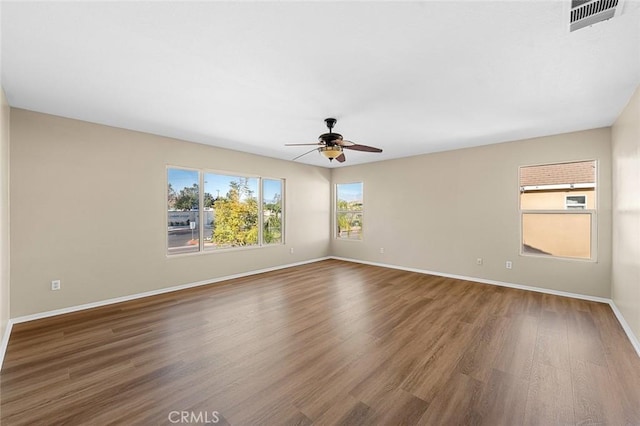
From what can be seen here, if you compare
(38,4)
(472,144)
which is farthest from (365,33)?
(472,144)

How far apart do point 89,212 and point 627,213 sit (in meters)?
6.76

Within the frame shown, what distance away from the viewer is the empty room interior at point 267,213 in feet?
5.80

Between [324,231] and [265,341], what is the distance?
4690mm

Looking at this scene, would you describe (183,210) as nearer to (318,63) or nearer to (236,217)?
(236,217)

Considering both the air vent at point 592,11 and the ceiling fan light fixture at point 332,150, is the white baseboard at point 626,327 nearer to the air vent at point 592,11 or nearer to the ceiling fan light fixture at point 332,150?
the air vent at point 592,11

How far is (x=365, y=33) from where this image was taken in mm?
1816

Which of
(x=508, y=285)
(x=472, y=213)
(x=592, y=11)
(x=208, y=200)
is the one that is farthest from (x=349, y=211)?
(x=592, y=11)

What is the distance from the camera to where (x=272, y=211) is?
6.09 metres

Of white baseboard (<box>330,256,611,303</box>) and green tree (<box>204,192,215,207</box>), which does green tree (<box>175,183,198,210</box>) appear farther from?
white baseboard (<box>330,256,611,303</box>)

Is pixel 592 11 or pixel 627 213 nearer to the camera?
pixel 592 11

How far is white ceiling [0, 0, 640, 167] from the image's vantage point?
1656 mm

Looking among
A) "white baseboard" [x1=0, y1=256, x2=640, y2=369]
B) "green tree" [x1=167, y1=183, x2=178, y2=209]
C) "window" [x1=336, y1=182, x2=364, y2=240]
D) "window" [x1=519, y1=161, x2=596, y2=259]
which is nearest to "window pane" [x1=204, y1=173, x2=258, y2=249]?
"green tree" [x1=167, y1=183, x2=178, y2=209]

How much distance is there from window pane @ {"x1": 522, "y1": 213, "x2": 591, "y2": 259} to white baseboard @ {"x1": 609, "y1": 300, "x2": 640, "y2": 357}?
0.78 meters

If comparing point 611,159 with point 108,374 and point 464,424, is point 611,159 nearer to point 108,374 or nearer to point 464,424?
point 464,424
